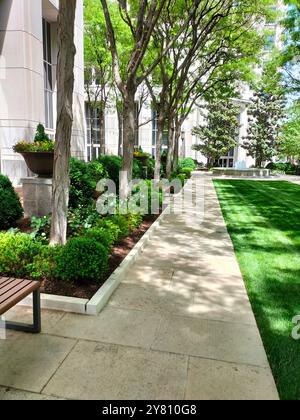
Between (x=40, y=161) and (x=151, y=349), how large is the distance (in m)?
5.20

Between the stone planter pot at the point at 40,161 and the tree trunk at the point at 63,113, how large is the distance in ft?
6.95

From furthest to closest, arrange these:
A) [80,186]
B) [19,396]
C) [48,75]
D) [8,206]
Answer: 1. [48,75]
2. [80,186]
3. [8,206]
4. [19,396]

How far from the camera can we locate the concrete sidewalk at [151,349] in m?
2.86

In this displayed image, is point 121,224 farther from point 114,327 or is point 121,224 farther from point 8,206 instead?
point 114,327

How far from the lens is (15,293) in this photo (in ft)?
11.0

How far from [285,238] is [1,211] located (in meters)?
6.33

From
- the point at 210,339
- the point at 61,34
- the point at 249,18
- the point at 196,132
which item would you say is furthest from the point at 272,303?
the point at 196,132

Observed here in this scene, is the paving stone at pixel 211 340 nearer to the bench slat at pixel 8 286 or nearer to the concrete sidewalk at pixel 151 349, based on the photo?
the concrete sidewalk at pixel 151 349

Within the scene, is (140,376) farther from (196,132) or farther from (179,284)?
(196,132)

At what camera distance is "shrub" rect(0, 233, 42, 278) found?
4816mm

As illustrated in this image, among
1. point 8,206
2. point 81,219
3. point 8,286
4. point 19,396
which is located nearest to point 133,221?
point 81,219

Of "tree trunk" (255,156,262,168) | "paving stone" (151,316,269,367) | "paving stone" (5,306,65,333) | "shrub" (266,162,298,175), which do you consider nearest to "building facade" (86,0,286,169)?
"tree trunk" (255,156,262,168)

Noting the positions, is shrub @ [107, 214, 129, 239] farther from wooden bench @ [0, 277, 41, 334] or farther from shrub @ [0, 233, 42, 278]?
wooden bench @ [0, 277, 41, 334]

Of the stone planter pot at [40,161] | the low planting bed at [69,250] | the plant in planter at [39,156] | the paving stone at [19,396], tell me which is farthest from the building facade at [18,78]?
the paving stone at [19,396]
